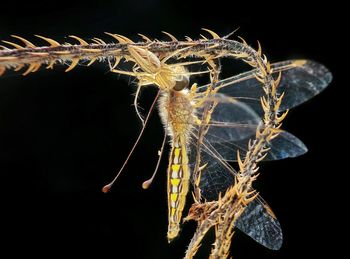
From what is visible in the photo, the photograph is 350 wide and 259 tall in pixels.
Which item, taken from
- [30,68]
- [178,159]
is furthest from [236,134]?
[30,68]

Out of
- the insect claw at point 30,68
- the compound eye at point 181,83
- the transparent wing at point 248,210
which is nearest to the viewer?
the insect claw at point 30,68

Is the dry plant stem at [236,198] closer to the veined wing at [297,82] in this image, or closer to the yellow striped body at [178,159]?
the yellow striped body at [178,159]

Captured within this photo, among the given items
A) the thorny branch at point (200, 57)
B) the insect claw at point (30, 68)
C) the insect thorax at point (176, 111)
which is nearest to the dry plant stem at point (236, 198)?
the thorny branch at point (200, 57)

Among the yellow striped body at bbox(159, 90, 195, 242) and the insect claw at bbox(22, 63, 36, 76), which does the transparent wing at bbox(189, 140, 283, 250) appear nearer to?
the yellow striped body at bbox(159, 90, 195, 242)

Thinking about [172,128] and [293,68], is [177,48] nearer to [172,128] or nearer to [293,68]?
[172,128]

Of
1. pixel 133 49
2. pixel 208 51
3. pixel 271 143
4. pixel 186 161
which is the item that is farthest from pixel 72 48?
pixel 271 143

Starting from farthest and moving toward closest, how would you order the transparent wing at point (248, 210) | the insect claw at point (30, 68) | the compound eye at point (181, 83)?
the transparent wing at point (248, 210)
the compound eye at point (181, 83)
the insect claw at point (30, 68)
